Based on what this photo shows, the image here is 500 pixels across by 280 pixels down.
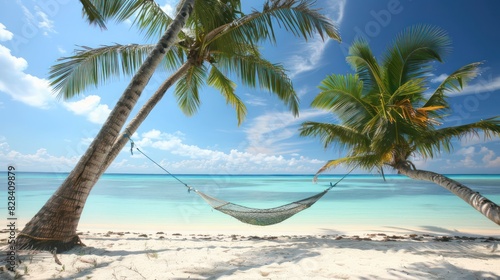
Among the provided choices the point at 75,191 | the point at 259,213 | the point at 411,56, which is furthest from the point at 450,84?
the point at 75,191

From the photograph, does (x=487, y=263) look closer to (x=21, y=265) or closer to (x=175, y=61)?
(x=21, y=265)

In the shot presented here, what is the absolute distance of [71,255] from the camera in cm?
219

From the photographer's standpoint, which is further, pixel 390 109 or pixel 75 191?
pixel 390 109

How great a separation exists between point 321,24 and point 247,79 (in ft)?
4.12

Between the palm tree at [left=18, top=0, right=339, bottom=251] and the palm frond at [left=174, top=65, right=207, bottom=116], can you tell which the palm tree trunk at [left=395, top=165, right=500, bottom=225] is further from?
the palm frond at [left=174, top=65, right=207, bottom=116]

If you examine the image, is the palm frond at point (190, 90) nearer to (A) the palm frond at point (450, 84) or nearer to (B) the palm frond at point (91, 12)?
(B) the palm frond at point (91, 12)

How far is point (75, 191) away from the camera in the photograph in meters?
2.33

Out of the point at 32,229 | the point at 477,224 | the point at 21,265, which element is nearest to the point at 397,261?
the point at 21,265

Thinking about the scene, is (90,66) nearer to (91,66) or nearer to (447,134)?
(91,66)

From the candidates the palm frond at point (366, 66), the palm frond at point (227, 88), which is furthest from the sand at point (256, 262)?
the palm frond at point (227, 88)

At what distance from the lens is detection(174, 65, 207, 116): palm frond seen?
4.44 m

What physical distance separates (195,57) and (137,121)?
113 centimetres

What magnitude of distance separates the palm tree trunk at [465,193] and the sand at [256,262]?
44 centimetres

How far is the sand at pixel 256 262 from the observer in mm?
1836
